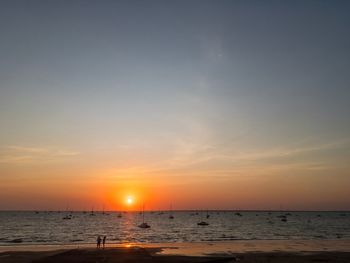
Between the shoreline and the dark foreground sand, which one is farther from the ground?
the shoreline

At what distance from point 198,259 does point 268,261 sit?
7861mm

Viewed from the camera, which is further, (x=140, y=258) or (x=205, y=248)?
(x=205, y=248)

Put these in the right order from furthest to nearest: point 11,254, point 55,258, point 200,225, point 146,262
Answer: point 200,225 < point 11,254 < point 55,258 < point 146,262

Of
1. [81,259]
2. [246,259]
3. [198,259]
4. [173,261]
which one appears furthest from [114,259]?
[246,259]

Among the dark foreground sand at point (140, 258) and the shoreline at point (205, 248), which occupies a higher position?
the shoreline at point (205, 248)

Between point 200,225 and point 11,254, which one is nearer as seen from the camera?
point 11,254

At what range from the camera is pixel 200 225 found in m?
164

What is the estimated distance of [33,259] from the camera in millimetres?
43531

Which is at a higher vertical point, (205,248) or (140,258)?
(205,248)

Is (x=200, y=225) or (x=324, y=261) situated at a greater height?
(x=200, y=225)

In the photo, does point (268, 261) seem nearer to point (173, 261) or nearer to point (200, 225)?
point (173, 261)

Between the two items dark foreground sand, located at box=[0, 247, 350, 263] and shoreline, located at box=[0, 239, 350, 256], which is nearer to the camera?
dark foreground sand, located at box=[0, 247, 350, 263]

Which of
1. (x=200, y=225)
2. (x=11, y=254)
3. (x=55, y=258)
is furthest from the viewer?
(x=200, y=225)

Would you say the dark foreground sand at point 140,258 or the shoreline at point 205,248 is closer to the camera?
the dark foreground sand at point 140,258
